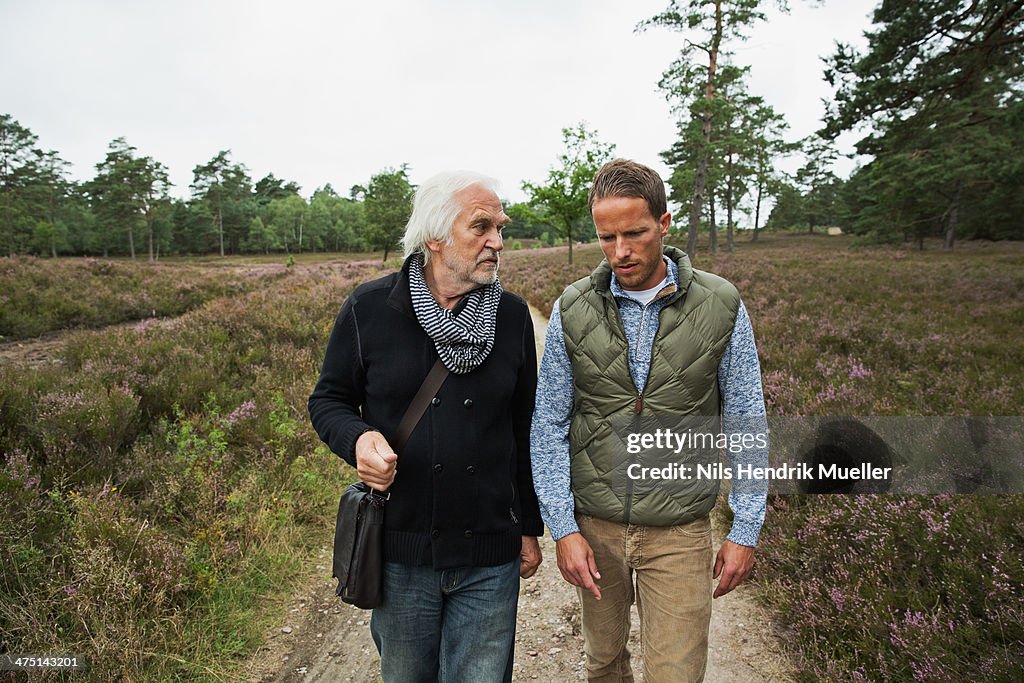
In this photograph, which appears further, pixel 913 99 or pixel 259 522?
pixel 913 99

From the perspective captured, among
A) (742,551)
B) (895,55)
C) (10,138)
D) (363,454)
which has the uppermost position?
(10,138)

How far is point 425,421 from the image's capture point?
6.19ft

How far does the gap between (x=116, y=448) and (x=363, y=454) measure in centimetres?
432

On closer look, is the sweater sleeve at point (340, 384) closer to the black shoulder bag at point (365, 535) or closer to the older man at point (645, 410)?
the black shoulder bag at point (365, 535)

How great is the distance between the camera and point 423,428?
6.19 feet

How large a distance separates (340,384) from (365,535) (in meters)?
0.58

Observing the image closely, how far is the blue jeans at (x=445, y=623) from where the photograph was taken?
192cm

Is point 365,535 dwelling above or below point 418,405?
below

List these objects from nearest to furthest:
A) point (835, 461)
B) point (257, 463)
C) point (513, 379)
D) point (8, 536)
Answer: point (513, 379), point (8, 536), point (835, 461), point (257, 463)

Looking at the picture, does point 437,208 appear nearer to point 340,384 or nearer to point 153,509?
point 340,384

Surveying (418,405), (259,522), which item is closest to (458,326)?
(418,405)

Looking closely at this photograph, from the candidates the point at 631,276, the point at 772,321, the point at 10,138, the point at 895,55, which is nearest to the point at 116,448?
the point at 631,276

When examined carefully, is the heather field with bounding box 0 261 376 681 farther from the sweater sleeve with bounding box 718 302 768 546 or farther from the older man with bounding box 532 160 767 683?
the sweater sleeve with bounding box 718 302 768 546

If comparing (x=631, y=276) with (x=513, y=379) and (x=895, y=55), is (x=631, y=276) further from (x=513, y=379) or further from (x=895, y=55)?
(x=895, y=55)
